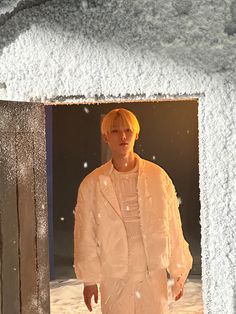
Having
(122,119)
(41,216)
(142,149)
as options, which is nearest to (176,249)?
(122,119)

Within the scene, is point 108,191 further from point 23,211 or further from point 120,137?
point 23,211

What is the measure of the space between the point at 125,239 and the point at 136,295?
0.40m

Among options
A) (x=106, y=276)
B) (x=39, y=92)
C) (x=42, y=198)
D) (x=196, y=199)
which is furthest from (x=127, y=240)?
(x=196, y=199)

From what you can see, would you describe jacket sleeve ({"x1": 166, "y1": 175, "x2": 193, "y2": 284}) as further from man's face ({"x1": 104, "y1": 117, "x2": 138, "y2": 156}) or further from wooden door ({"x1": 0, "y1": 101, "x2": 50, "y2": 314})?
wooden door ({"x1": 0, "y1": 101, "x2": 50, "y2": 314})

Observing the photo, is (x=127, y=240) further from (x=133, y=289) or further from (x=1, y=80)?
(x=1, y=80)

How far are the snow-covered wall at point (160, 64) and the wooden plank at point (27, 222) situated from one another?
1.07 ft

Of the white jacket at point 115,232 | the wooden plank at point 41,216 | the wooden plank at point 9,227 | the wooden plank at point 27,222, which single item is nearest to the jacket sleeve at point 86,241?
the white jacket at point 115,232

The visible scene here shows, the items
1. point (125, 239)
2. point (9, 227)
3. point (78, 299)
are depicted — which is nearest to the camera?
point (9, 227)

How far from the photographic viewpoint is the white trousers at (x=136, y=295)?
12.7ft

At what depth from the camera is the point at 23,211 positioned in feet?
9.04

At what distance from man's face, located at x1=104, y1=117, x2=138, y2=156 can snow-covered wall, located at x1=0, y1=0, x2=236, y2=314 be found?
3.22 feet

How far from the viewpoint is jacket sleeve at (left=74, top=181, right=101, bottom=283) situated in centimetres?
381

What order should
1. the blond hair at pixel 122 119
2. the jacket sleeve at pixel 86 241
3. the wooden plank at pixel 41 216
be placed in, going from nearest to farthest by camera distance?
the wooden plank at pixel 41 216 < the jacket sleeve at pixel 86 241 < the blond hair at pixel 122 119

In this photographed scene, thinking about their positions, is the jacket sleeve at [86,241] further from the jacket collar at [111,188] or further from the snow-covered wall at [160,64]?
the snow-covered wall at [160,64]
